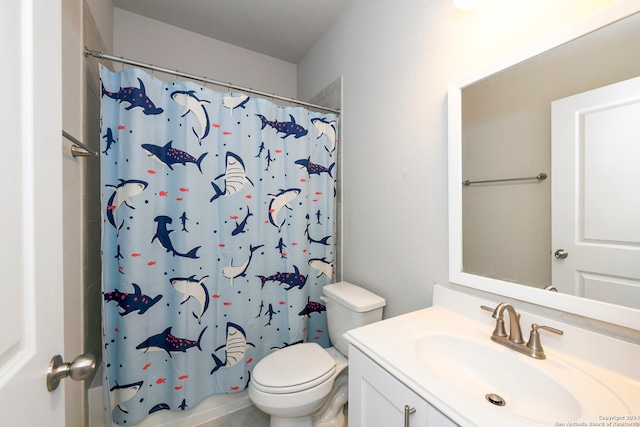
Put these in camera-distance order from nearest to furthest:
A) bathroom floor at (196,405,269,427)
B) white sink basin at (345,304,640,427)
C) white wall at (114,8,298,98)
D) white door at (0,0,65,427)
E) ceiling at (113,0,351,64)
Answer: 1. white door at (0,0,65,427)
2. white sink basin at (345,304,640,427)
3. bathroom floor at (196,405,269,427)
4. ceiling at (113,0,351,64)
5. white wall at (114,8,298,98)

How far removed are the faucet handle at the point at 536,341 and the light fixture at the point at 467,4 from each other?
1.12m

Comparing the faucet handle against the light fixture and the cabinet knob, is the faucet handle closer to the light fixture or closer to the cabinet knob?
the cabinet knob

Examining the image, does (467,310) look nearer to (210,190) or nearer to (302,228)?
(302,228)

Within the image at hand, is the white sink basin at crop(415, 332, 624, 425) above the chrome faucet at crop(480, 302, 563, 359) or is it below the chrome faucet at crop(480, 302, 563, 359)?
below

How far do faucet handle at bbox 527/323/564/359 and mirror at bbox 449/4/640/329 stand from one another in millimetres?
71

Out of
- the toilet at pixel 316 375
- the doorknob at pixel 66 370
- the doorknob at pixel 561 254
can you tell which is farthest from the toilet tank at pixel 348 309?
the doorknob at pixel 66 370

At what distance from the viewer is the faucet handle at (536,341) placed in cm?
75

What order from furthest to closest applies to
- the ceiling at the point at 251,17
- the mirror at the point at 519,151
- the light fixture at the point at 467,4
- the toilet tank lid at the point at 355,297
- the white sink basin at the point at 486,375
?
1. the ceiling at the point at 251,17
2. the toilet tank lid at the point at 355,297
3. the light fixture at the point at 467,4
4. the mirror at the point at 519,151
5. the white sink basin at the point at 486,375

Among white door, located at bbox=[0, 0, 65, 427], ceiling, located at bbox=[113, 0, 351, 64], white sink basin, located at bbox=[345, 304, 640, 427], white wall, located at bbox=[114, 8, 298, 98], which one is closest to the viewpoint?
white door, located at bbox=[0, 0, 65, 427]

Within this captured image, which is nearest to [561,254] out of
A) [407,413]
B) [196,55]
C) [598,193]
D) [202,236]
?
[598,193]

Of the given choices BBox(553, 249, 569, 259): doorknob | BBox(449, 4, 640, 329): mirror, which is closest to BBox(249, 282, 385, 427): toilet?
BBox(449, 4, 640, 329): mirror

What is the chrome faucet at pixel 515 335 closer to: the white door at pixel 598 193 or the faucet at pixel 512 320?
the faucet at pixel 512 320

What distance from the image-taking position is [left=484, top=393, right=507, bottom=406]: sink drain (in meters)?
0.71

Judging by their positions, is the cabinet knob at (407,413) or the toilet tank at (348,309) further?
the toilet tank at (348,309)
